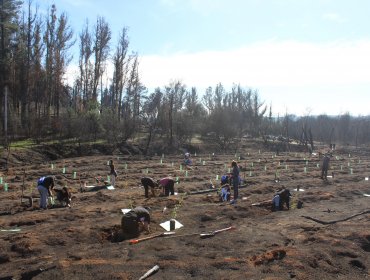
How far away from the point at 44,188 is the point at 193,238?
585 centimetres

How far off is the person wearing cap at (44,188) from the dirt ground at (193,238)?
0.61 metres

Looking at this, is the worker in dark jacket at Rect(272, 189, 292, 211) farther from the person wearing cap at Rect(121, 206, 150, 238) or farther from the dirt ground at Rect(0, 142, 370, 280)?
the person wearing cap at Rect(121, 206, 150, 238)

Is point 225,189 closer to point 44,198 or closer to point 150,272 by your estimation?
point 44,198

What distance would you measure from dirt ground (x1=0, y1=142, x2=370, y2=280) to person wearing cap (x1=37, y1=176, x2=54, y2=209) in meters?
0.61

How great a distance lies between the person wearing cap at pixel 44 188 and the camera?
522 inches

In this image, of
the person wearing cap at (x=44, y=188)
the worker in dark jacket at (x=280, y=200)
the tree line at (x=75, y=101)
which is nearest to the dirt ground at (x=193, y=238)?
the worker in dark jacket at (x=280, y=200)

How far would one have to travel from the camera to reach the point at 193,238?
10.4 meters

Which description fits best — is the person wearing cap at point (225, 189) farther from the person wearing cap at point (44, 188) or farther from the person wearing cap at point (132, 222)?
the person wearing cap at point (44, 188)

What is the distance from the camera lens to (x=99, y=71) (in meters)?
45.8

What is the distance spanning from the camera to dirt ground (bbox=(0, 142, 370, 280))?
8.08 meters

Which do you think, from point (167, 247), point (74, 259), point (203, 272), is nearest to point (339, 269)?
point (203, 272)

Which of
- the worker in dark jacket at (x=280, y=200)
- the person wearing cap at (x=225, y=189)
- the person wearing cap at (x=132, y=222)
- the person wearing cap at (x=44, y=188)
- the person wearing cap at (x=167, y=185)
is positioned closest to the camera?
the person wearing cap at (x=132, y=222)

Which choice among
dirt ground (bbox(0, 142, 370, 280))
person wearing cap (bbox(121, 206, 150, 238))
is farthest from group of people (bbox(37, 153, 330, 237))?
dirt ground (bbox(0, 142, 370, 280))

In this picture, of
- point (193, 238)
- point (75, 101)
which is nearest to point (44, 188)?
point (193, 238)
